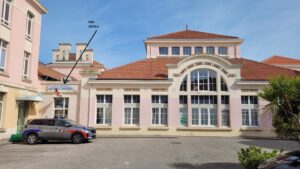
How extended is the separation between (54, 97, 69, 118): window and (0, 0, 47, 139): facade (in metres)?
1.83

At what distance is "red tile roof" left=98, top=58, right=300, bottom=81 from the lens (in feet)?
82.1

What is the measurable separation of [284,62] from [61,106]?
37.9 meters

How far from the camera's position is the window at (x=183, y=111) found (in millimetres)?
24156

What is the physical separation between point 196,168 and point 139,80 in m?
15.6

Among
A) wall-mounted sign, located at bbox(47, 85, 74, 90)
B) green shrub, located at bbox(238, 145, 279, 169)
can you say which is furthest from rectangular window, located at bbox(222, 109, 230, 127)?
green shrub, located at bbox(238, 145, 279, 169)

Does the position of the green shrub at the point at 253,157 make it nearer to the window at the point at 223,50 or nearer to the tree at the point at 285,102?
the tree at the point at 285,102

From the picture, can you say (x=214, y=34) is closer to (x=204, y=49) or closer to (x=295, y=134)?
(x=204, y=49)

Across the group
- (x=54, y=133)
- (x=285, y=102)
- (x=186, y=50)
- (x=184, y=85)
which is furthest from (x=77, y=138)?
(x=186, y=50)

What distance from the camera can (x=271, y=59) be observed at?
147 ft

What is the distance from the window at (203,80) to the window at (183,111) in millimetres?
1424

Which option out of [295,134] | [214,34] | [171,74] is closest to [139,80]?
[171,74]

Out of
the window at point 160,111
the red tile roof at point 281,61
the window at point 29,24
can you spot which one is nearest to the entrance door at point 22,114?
the window at point 29,24

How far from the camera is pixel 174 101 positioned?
24109 millimetres

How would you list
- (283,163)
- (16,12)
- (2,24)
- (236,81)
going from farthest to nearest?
(236,81) → (16,12) → (2,24) → (283,163)
